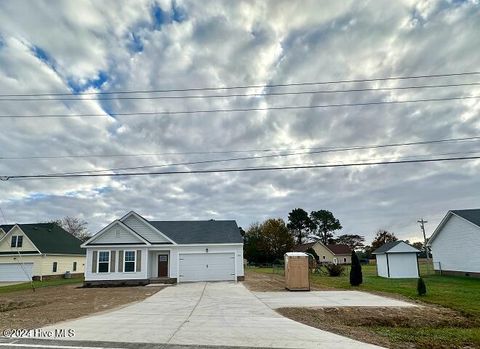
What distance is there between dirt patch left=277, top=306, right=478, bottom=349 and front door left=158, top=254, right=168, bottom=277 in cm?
1868

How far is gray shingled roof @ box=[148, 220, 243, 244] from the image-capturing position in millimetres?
30500

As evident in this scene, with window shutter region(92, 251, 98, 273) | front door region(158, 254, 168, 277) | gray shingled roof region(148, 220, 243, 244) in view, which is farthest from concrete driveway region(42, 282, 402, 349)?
front door region(158, 254, 168, 277)

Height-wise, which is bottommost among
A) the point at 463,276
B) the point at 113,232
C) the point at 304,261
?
the point at 463,276

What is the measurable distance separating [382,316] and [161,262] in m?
21.6

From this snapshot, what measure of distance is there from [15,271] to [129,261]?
15.9m

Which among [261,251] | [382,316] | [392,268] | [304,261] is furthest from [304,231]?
[382,316]

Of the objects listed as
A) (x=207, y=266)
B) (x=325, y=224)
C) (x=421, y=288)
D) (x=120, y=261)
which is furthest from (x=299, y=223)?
(x=421, y=288)

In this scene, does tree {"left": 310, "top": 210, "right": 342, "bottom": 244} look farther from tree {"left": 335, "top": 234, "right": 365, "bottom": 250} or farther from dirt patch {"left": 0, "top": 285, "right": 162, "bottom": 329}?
dirt patch {"left": 0, "top": 285, "right": 162, "bottom": 329}

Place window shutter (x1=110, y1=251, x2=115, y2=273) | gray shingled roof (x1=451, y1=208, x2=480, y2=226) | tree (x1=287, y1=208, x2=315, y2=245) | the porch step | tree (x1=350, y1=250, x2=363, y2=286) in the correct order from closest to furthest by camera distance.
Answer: tree (x1=350, y1=250, x2=363, y2=286) < window shutter (x1=110, y1=251, x2=115, y2=273) < gray shingled roof (x1=451, y1=208, x2=480, y2=226) < the porch step < tree (x1=287, y1=208, x2=315, y2=245)

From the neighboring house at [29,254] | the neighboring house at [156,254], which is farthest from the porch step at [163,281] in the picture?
the neighboring house at [29,254]

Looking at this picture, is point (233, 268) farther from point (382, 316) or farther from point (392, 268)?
point (382, 316)

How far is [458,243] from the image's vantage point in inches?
1205

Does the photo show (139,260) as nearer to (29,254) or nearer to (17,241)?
(29,254)

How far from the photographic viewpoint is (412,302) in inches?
615
